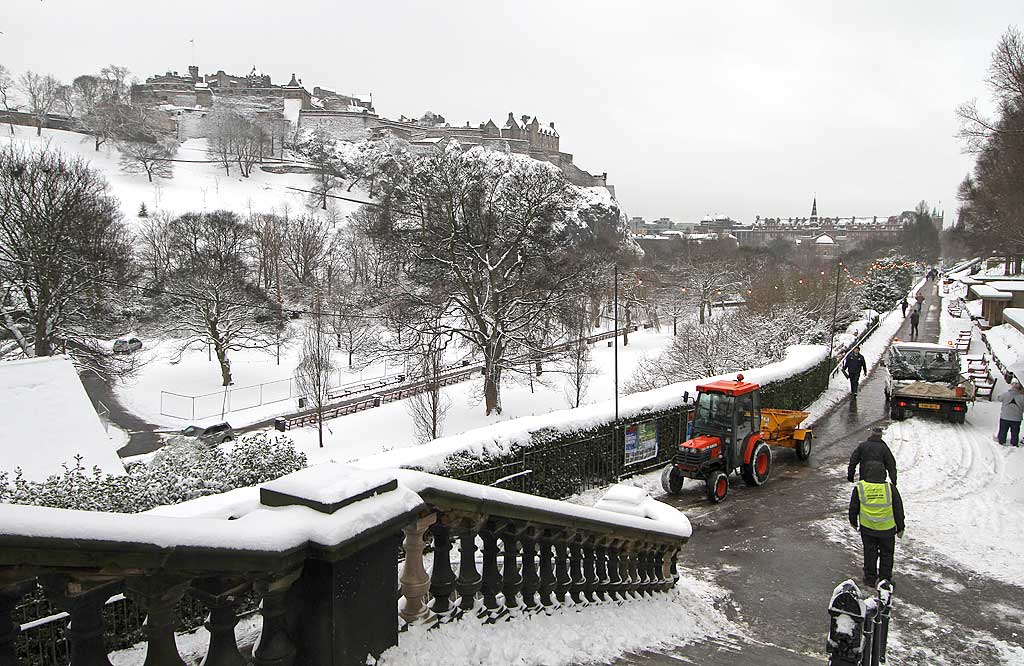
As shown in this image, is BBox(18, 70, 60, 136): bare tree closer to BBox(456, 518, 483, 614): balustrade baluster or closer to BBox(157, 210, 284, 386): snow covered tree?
BBox(157, 210, 284, 386): snow covered tree

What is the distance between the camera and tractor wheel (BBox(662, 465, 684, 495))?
1262 centimetres

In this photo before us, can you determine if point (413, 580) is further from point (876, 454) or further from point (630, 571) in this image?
point (876, 454)

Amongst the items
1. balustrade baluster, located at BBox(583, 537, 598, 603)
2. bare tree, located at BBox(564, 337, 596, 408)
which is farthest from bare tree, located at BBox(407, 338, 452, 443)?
balustrade baluster, located at BBox(583, 537, 598, 603)

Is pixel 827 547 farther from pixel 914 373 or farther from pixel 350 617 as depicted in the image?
pixel 914 373

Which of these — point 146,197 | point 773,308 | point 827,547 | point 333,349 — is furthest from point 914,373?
point 146,197

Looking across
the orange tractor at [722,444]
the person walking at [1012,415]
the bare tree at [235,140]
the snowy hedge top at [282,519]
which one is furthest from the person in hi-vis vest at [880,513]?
the bare tree at [235,140]

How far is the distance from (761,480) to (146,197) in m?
88.9

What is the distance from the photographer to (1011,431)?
49.1ft

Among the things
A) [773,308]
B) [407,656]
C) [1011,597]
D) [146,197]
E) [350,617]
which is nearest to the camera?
[350,617]

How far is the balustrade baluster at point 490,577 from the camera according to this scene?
13.1 ft

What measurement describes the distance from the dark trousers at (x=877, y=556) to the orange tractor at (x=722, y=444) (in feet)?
12.0

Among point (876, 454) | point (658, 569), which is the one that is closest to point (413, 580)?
point (658, 569)

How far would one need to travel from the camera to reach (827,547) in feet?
32.3

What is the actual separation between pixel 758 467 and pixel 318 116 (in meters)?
132
